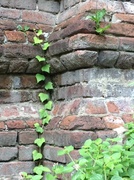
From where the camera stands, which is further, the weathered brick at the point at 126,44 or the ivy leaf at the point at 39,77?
the ivy leaf at the point at 39,77

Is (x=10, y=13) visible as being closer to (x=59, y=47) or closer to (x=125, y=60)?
(x=59, y=47)

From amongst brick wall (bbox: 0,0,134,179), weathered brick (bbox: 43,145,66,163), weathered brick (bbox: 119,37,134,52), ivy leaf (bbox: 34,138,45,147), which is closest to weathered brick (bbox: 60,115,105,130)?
brick wall (bbox: 0,0,134,179)

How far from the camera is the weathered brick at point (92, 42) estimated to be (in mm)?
2563

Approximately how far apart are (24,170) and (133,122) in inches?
36.3

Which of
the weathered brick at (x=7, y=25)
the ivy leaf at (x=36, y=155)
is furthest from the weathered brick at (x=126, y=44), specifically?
the ivy leaf at (x=36, y=155)

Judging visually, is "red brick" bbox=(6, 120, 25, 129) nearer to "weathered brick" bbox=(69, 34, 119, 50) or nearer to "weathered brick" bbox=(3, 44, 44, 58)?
"weathered brick" bbox=(3, 44, 44, 58)

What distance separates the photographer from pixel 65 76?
285cm

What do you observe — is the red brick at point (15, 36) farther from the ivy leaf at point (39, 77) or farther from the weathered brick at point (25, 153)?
the weathered brick at point (25, 153)

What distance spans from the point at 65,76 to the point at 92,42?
0.41 metres

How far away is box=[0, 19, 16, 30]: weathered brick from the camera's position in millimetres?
2868

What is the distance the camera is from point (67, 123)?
8.54 feet

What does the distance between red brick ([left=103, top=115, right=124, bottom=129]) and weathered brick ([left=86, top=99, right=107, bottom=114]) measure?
58mm

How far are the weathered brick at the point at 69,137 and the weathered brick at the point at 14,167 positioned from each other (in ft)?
0.84

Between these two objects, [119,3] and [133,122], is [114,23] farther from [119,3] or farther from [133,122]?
[133,122]
